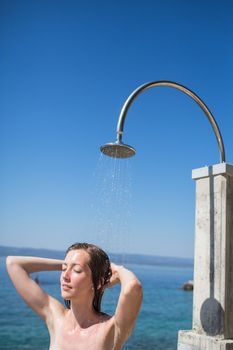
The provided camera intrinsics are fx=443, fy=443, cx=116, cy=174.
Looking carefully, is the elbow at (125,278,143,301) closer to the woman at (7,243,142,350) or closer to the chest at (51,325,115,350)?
the woman at (7,243,142,350)

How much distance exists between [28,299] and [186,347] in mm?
3228

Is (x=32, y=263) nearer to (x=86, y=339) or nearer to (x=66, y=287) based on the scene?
(x=66, y=287)

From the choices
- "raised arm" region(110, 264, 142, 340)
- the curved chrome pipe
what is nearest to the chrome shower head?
the curved chrome pipe

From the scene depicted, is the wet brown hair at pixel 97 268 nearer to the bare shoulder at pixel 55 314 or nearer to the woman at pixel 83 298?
the woman at pixel 83 298

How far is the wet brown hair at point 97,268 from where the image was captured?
2.18 metres

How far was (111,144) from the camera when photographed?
13.9 feet

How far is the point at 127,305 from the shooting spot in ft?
6.44

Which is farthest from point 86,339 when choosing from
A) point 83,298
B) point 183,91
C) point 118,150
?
point 183,91

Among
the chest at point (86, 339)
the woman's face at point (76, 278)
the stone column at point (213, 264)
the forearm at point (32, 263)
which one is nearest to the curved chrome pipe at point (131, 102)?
the stone column at point (213, 264)

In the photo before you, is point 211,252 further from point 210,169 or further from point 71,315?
point 71,315

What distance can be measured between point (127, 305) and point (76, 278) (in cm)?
30

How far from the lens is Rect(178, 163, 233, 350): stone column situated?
4824mm

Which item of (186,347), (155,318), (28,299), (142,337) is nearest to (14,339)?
(142,337)

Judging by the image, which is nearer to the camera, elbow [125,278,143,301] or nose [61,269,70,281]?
elbow [125,278,143,301]
